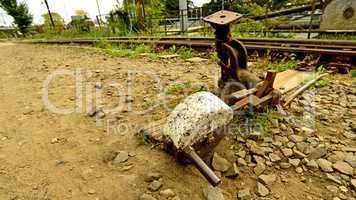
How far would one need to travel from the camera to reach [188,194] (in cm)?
165

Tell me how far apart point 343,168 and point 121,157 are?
5.54 ft

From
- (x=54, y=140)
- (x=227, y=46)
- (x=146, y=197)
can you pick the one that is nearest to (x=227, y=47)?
(x=227, y=46)

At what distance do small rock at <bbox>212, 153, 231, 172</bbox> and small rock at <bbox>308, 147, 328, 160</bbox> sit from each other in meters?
0.66

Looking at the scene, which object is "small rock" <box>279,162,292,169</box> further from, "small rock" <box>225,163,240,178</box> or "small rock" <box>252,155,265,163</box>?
"small rock" <box>225,163,240,178</box>

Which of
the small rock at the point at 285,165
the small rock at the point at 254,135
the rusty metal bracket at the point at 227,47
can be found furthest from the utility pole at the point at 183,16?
the small rock at the point at 285,165

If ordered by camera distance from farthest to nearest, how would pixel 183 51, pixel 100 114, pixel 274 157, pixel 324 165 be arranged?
pixel 183 51 → pixel 100 114 → pixel 274 157 → pixel 324 165

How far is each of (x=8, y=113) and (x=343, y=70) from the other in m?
4.83

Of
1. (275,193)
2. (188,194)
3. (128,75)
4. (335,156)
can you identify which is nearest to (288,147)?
(335,156)

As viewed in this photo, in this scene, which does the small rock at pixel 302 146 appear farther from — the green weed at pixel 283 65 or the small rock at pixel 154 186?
the green weed at pixel 283 65

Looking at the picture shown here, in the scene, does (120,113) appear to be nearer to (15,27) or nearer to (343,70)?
(343,70)

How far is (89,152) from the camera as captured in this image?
215 centimetres

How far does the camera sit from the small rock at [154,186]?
1693 millimetres

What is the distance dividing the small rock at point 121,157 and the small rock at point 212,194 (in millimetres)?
709

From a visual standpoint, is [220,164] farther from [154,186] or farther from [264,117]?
[264,117]
